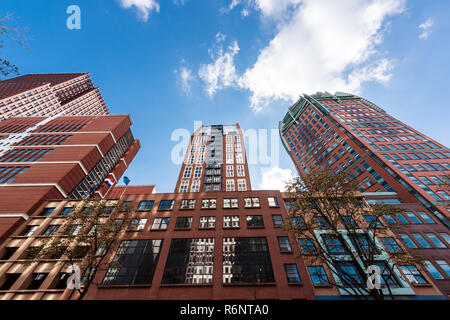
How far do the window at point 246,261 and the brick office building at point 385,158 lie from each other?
14991 millimetres

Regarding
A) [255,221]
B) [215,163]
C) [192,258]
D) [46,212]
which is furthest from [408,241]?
[46,212]

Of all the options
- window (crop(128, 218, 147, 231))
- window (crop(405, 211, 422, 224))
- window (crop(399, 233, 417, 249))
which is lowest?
window (crop(399, 233, 417, 249))

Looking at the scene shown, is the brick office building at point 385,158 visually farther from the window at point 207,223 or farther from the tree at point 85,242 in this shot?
the tree at point 85,242

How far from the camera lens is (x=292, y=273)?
22.0 metres

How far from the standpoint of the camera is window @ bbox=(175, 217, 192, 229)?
27811 mm

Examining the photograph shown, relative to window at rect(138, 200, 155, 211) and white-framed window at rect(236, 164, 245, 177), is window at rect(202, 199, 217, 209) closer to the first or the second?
window at rect(138, 200, 155, 211)

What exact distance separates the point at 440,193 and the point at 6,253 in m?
80.5

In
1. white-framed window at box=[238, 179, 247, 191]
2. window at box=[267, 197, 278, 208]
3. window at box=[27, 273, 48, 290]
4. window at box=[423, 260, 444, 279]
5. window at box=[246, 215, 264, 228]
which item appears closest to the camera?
window at box=[27, 273, 48, 290]

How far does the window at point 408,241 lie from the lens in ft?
90.7

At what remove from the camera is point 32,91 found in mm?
96938

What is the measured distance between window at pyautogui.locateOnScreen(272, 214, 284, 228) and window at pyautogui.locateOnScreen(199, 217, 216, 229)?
949 cm

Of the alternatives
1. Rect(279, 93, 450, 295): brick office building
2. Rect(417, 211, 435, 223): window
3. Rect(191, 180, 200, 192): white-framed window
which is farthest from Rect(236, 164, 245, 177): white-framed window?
Rect(417, 211, 435, 223): window

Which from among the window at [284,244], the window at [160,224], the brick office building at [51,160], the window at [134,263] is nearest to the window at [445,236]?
the window at [284,244]
